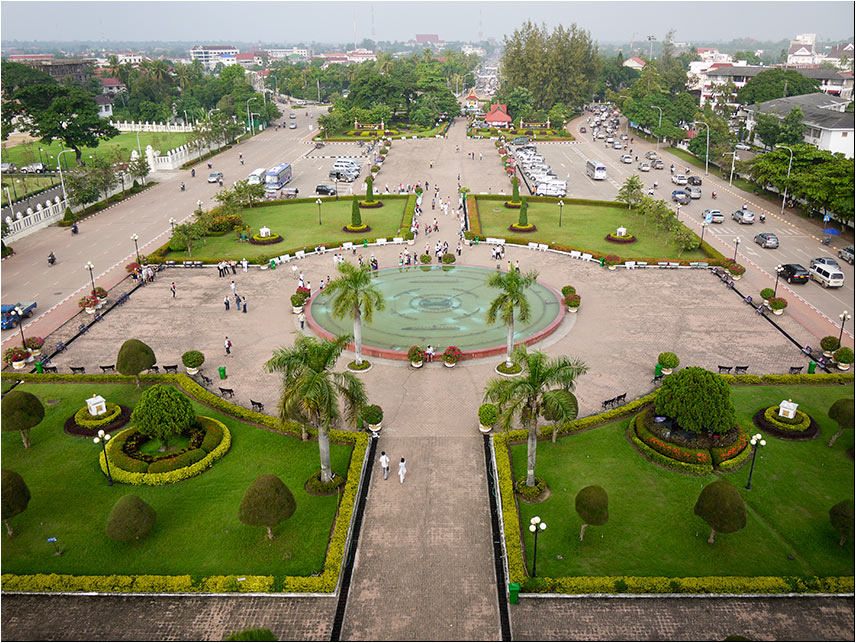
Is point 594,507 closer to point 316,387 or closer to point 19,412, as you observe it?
point 316,387

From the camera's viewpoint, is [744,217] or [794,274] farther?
[744,217]

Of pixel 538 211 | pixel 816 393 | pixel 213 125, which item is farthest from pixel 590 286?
pixel 213 125

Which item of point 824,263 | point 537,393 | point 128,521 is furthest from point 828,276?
point 128,521

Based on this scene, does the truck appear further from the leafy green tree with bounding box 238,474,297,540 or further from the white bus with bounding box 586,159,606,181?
the white bus with bounding box 586,159,606,181

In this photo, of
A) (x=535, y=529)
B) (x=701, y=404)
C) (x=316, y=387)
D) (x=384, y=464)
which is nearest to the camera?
(x=535, y=529)

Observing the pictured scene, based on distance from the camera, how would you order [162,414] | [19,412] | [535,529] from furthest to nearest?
[19,412]
[162,414]
[535,529]

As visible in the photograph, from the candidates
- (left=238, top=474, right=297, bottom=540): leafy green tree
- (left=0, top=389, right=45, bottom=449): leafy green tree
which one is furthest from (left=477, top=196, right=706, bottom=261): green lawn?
(left=0, top=389, right=45, bottom=449): leafy green tree

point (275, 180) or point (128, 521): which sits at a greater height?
point (275, 180)

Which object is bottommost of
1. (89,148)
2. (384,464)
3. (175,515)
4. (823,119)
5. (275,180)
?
(175,515)

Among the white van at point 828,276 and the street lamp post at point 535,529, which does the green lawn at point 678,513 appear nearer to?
the street lamp post at point 535,529
